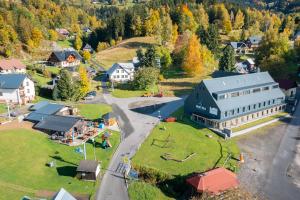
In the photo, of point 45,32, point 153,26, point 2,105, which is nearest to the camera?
point 2,105

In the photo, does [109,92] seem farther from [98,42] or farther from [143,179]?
[98,42]

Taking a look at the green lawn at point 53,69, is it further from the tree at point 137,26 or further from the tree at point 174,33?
the tree at point 137,26

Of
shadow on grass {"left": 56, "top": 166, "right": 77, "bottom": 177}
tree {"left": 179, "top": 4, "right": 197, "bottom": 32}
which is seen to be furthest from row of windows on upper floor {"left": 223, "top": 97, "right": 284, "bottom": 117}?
tree {"left": 179, "top": 4, "right": 197, "bottom": 32}

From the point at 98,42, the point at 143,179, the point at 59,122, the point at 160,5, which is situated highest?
the point at 160,5

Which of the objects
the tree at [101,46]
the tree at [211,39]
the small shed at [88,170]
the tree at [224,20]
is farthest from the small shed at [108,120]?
the tree at [224,20]

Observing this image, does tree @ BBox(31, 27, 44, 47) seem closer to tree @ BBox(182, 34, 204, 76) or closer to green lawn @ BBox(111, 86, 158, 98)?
green lawn @ BBox(111, 86, 158, 98)

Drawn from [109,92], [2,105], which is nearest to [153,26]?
[109,92]
